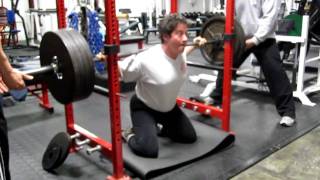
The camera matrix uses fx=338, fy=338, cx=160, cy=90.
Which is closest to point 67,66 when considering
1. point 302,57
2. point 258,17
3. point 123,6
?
point 258,17

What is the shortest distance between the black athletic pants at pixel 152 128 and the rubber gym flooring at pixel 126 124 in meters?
Result: 0.20

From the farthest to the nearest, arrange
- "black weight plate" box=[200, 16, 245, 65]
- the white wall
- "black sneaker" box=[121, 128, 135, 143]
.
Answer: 1. the white wall
2. "black weight plate" box=[200, 16, 245, 65]
3. "black sneaker" box=[121, 128, 135, 143]

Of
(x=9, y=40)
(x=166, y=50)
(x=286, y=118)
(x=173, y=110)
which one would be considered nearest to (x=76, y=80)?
(x=166, y=50)

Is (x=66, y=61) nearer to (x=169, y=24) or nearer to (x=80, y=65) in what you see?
(x=80, y=65)

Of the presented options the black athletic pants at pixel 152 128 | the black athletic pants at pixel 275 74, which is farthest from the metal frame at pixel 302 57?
the black athletic pants at pixel 152 128

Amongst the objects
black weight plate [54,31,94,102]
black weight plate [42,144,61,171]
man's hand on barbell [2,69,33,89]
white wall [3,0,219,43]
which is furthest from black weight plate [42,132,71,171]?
white wall [3,0,219,43]

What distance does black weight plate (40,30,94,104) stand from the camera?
176cm

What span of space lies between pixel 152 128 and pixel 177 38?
25.9 inches

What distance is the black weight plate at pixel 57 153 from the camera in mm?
2277

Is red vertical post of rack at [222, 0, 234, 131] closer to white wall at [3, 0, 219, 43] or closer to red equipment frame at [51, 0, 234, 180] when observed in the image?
red equipment frame at [51, 0, 234, 180]

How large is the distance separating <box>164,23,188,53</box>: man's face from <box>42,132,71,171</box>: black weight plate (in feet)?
3.15

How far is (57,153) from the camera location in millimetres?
2299

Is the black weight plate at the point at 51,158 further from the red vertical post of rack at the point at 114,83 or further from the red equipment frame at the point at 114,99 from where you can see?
the red vertical post of rack at the point at 114,83

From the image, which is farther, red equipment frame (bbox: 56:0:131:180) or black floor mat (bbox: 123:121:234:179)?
black floor mat (bbox: 123:121:234:179)
